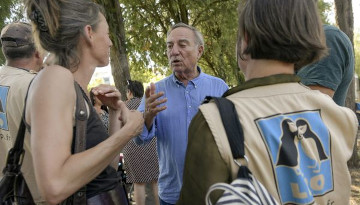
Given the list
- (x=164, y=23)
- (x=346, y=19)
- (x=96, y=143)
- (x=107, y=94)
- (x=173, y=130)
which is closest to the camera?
(x=96, y=143)

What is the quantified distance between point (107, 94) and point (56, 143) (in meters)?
0.60

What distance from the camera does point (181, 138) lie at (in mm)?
2842

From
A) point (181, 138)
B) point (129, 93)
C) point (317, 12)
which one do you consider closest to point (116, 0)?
point (129, 93)

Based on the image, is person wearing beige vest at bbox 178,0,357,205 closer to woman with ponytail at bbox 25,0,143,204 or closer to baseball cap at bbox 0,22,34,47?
woman with ponytail at bbox 25,0,143,204

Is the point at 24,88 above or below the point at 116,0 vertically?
below

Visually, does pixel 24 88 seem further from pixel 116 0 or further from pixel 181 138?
pixel 116 0

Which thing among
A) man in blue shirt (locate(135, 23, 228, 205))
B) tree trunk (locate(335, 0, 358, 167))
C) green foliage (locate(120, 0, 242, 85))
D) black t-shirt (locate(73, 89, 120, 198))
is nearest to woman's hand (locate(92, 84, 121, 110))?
black t-shirt (locate(73, 89, 120, 198))

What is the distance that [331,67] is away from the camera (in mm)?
2041

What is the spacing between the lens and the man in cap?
1842mm

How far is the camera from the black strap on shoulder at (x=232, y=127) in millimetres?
1096

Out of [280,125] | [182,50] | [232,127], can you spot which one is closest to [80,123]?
[232,127]

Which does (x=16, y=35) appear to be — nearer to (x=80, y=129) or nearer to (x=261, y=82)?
(x=80, y=129)

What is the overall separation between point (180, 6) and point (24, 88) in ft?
35.2

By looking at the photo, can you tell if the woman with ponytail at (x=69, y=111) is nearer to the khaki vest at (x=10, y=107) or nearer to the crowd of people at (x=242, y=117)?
the crowd of people at (x=242, y=117)
